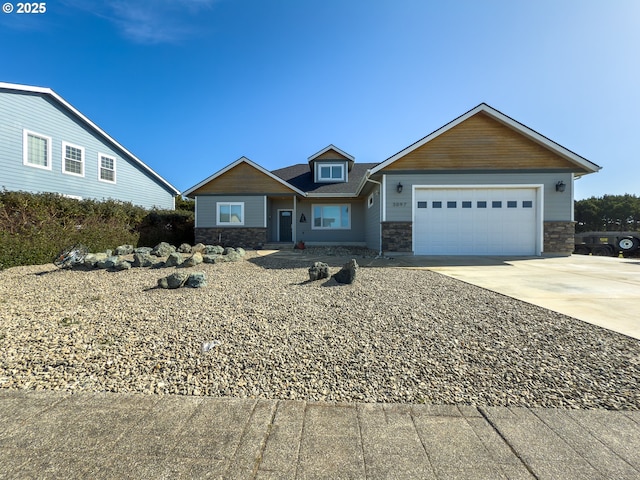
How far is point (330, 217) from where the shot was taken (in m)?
17.0

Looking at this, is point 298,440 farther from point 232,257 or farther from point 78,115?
point 78,115

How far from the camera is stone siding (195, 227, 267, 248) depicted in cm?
1543

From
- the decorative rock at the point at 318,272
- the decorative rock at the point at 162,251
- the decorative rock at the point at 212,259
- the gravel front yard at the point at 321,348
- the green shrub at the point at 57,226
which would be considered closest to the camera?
the gravel front yard at the point at 321,348

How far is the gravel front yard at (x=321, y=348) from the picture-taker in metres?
2.39

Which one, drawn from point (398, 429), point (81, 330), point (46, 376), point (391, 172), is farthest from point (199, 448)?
point (391, 172)

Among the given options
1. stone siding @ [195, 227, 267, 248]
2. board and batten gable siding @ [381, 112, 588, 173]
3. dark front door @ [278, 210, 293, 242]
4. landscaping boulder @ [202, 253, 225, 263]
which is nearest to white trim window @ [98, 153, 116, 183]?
stone siding @ [195, 227, 267, 248]

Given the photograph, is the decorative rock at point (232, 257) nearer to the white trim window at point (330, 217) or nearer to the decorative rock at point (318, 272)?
the decorative rock at point (318, 272)

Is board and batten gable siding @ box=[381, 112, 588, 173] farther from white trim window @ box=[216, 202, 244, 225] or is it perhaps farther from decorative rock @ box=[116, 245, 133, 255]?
decorative rock @ box=[116, 245, 133, 255]

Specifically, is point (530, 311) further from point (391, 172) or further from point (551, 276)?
point (391, 172)

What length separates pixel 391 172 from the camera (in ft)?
37.6

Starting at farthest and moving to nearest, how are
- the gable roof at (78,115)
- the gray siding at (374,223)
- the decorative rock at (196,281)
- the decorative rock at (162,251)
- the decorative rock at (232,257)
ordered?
the gray siding at (374,223) < the gable roof at (78,115) < the decorative rock at (162,251) < the decorative rock at (232,257) < the decorative rock at (196,281)

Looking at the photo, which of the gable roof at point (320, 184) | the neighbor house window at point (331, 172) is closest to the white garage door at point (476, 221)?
the gable roof at point (320, 184)

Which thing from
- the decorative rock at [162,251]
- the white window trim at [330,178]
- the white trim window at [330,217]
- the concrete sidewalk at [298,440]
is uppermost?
the white window trim at [330,178]

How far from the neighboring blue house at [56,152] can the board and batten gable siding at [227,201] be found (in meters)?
4.83
